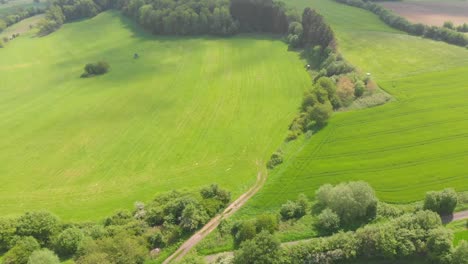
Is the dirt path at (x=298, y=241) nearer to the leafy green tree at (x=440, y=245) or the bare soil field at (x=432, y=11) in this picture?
the leafy green tree at (x=440, y=245)

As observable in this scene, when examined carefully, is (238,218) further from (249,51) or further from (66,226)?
(249,51)

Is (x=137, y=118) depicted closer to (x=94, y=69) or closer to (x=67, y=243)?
(x=94, y=69)

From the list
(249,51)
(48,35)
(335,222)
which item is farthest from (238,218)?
(48,35)

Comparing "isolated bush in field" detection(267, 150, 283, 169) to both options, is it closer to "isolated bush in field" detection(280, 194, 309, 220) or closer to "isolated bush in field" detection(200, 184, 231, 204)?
"isolated bush in field" detection(200, 184, 231, 204)

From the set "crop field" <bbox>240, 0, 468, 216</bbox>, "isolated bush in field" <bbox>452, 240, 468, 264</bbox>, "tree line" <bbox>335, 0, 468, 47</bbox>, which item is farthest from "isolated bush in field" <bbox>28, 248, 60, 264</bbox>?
"tree line" <bbox>335, 0, 468, 47</bbox>

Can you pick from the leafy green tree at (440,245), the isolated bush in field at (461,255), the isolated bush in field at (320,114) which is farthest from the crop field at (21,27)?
the isolated bush in field at (461,255)
